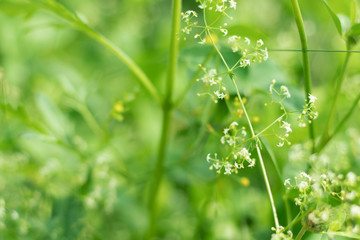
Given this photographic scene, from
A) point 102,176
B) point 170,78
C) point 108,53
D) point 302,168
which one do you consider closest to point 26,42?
point 108,53

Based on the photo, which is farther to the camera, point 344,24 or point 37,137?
point 37,137

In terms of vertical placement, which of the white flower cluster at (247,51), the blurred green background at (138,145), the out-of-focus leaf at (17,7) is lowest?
the blurred green background at (138,145)

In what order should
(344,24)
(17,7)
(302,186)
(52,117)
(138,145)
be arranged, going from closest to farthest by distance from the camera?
(302,186), (344,24), (17,7), (52,117), (138,145)

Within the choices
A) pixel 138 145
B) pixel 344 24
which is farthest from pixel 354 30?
pixel 138 145

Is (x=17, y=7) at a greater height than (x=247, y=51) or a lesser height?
greater

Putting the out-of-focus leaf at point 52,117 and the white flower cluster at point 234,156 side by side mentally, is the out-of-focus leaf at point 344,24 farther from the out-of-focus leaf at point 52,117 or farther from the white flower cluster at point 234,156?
the out-of-focus leaf at point 52,117

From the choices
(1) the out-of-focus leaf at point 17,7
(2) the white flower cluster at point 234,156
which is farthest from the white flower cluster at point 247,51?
(1) the out-of-focus leaf at point 17,7

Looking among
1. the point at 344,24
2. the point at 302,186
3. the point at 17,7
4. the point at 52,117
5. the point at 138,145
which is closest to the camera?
the point at 302,186

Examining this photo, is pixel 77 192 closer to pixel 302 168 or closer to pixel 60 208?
pixel 60 208

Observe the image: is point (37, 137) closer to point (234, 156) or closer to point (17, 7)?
point (17, 7)
